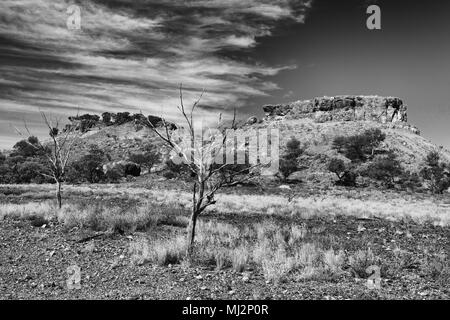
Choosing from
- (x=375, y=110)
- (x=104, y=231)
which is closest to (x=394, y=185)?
(x=104, y=231)

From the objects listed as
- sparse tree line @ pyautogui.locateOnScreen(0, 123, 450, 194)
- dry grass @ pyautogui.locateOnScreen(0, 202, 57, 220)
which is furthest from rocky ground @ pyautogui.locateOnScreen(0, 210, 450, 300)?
sparse tree line @ pyautogui.locateOnScreen(0, 123, 450, 194)

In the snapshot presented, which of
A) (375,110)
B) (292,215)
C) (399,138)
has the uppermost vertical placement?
(375,110)

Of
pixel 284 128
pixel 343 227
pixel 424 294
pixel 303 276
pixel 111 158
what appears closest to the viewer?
pixel 424 294

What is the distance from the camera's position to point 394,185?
59562 mm

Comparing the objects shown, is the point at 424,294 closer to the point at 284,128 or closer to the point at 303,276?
the point at 303,276

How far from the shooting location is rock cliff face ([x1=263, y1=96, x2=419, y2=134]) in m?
125

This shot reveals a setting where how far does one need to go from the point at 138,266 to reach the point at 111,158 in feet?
283

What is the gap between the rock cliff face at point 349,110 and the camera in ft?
409

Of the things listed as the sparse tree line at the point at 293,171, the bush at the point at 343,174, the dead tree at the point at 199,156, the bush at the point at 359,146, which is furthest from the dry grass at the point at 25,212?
the bush at the point at 359,146

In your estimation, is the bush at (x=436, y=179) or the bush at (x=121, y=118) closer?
the bush at (x=436, y=179)

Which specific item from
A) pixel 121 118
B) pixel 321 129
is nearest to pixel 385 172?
pixel 321 129

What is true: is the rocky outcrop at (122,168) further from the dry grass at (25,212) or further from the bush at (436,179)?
the bush at (436,179)

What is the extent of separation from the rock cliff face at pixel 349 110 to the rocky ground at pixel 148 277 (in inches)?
4527
